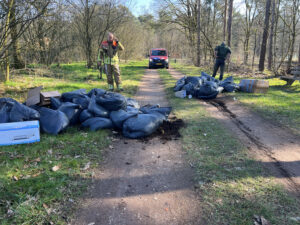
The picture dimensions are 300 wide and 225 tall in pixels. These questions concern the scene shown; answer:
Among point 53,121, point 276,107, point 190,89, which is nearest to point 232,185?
point 53,121

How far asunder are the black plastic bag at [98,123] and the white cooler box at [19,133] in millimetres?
1040

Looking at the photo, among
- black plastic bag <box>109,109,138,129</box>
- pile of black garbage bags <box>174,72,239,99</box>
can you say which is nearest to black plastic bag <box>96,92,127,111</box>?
black plastic bag <box>109,109,138,129</box>

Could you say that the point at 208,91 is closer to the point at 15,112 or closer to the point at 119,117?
the point at 119,117

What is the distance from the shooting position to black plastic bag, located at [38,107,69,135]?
14.0 ft

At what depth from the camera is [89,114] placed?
4.77 m

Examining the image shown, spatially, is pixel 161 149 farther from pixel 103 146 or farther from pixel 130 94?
pixel 130 94

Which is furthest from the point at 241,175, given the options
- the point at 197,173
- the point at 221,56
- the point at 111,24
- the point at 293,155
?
the point at 111,24

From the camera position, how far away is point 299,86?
34.3 ft

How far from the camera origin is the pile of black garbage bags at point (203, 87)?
7969 mm

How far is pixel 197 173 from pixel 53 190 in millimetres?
1946

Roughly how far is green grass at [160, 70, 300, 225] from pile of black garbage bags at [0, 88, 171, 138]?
0.90 metres

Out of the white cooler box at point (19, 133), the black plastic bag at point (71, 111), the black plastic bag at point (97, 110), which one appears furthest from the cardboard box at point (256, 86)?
the white cooler box at point (19, 133)

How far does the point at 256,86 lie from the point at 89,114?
6.93 metres

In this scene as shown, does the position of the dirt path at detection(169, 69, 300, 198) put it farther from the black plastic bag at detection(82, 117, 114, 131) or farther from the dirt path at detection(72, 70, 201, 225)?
the black plastic bag at detection(82, 117, 114, 131)
